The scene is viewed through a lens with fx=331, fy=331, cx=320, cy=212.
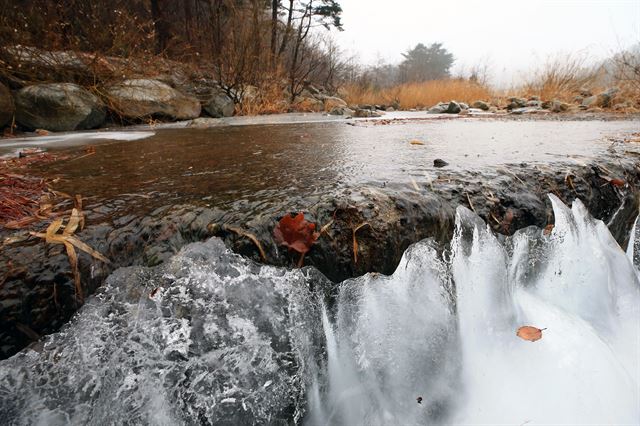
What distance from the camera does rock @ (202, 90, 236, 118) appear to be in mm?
6790

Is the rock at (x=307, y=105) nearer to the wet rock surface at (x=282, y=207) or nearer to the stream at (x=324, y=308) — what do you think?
the wet rock surface at (x=282, y=207)

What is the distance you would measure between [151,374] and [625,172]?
8.02ft

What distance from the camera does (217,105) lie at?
6.81 meters

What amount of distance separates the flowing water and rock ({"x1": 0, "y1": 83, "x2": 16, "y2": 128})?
4.52 m

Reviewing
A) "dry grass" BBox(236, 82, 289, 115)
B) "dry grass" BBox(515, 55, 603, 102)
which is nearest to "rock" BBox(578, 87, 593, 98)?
"dry grass" BBox(515, 55, 603, 102)

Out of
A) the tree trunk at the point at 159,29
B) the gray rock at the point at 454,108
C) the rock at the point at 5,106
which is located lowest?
the rock at the point at 5,106

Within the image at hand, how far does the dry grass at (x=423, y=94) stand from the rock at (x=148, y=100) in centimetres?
788

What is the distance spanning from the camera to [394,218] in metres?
1.09

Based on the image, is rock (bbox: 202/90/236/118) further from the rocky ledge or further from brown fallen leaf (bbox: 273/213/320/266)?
brown fallen leaf (bbox: 273/213/320/266)

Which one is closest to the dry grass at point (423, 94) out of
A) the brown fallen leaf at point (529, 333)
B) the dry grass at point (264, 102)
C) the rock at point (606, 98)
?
the rock at point (606, 98)

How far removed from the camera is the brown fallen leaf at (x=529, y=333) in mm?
1177

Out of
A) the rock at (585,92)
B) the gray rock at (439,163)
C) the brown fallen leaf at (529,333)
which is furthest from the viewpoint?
the rock at (585,92)

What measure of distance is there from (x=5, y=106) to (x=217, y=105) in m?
3.48

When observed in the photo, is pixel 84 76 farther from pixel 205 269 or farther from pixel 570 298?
pixel 570 298
